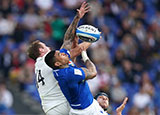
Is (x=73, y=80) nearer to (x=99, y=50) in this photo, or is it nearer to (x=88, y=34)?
(x=88, y=34)

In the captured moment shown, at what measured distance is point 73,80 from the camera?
7.01 meters

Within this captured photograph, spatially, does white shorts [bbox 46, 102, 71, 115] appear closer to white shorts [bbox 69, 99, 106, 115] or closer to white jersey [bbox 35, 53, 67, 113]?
white jersey [bbox 35, 53, 67, 113]

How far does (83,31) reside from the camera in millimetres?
7387

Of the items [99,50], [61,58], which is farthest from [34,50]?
[99,50]

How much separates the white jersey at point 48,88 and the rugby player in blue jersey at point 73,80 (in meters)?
0.30

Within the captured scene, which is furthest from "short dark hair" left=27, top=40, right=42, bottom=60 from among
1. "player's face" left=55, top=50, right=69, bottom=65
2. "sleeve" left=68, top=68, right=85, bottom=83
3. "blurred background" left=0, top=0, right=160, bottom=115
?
"blurred background" left=0, top=0, right=160, bottom=115

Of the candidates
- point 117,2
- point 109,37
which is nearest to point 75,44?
point 109,37

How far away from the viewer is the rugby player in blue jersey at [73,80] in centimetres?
704

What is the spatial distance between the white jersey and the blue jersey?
0.30 m

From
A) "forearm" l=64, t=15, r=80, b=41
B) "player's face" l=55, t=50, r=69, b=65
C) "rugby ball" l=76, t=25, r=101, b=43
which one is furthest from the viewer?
"forearm" l=64, t=15, r=80, b=41

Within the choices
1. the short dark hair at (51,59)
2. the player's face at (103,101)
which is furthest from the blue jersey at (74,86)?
the player's face at (103,101)

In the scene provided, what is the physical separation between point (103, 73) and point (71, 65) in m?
8.22

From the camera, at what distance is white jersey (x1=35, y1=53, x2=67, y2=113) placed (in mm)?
7496

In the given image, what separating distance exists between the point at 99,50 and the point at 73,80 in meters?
9.20
